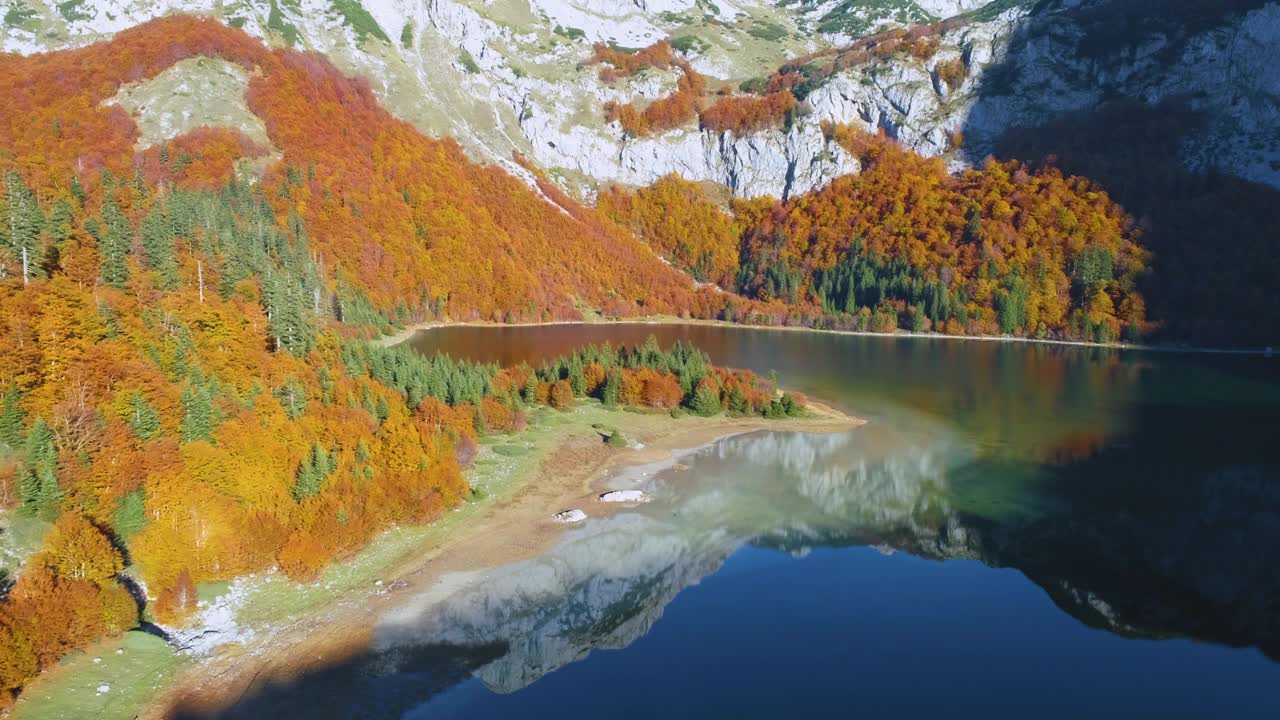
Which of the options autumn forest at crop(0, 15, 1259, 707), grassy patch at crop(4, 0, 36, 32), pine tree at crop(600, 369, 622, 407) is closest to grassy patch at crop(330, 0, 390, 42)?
autumn forest at crop(0, 15, 1259, 707)

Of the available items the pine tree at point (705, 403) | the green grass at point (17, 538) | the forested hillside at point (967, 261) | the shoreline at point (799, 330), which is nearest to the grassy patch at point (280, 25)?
the shoreline at point (799, 330)

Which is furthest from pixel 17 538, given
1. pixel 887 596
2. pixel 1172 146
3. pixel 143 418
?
pixel 1172 146

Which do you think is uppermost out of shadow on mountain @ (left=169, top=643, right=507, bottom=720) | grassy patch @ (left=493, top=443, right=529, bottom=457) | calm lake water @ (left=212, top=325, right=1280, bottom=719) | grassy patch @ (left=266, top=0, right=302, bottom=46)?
grassy patch @ (left=266, top=0, right=302, bottom=46)

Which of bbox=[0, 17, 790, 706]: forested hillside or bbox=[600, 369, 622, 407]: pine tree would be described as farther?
bbox=[600, 369, 622, 407]: pine tree

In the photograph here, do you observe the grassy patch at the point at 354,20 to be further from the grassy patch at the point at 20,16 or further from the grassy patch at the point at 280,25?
the grassy patch at the point at 20,16

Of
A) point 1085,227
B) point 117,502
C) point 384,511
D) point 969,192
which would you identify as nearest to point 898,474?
point 384,511

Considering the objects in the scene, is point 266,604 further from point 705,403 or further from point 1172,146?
point 1172,146

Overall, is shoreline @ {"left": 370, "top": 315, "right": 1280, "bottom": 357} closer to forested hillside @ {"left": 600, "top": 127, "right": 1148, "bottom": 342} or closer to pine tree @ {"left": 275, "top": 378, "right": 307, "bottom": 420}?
forested hillside @ {"left": 600, "top": 127, "right": 1148, "bottom": 342}
